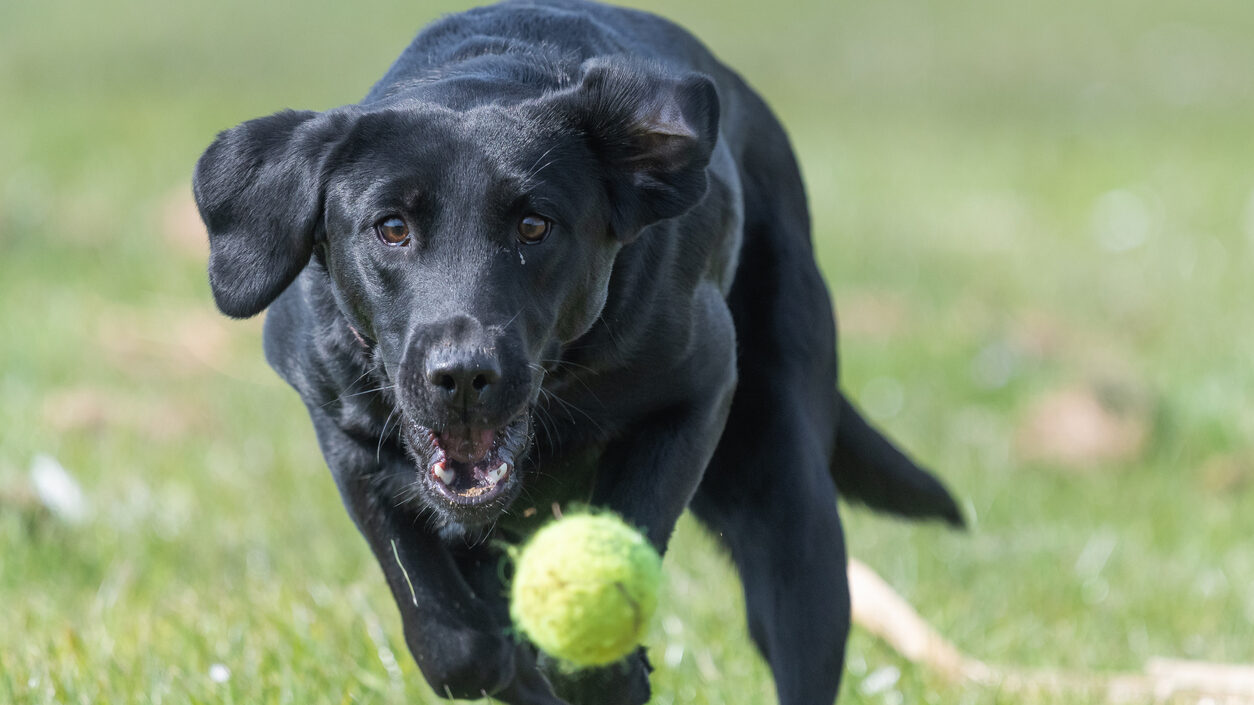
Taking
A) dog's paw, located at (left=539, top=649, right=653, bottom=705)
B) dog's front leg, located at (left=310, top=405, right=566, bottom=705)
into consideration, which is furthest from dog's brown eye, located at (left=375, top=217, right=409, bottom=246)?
dog's paw, located at (left=539, top=649, right=653, bottom=705)

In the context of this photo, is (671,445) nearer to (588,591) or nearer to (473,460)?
(473,460)

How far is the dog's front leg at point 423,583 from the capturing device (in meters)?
2.90

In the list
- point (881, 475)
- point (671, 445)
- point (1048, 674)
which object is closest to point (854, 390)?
point (881, 475)

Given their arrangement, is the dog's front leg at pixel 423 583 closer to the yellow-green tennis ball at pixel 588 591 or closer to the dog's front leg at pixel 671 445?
the dog's front leg at pixel 671 445

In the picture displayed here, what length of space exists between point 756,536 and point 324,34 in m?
13.2

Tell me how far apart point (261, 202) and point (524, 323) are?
508 millimetres

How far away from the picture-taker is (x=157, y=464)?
5215 millimetres

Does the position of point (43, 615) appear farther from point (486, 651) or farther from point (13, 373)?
point (13, 373)

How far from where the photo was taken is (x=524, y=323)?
8.35 feet

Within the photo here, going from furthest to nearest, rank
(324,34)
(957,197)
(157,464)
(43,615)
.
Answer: (324,34)
(957,197)
(157,464)
(43,615)

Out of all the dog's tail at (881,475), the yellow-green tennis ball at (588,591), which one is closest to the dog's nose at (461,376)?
the yellow-green tennis ball at (588,591)

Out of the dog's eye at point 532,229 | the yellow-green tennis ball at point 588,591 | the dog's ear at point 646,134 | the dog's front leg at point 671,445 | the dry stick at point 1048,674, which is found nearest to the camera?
the yellow-green tennis ball at point 588,591

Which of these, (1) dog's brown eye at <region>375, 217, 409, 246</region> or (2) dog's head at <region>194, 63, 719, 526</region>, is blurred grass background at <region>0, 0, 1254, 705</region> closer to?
(2) dog's head at <region>194, 63, 719, 526</region>

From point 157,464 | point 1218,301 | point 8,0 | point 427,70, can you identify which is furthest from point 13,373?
point 8,0
